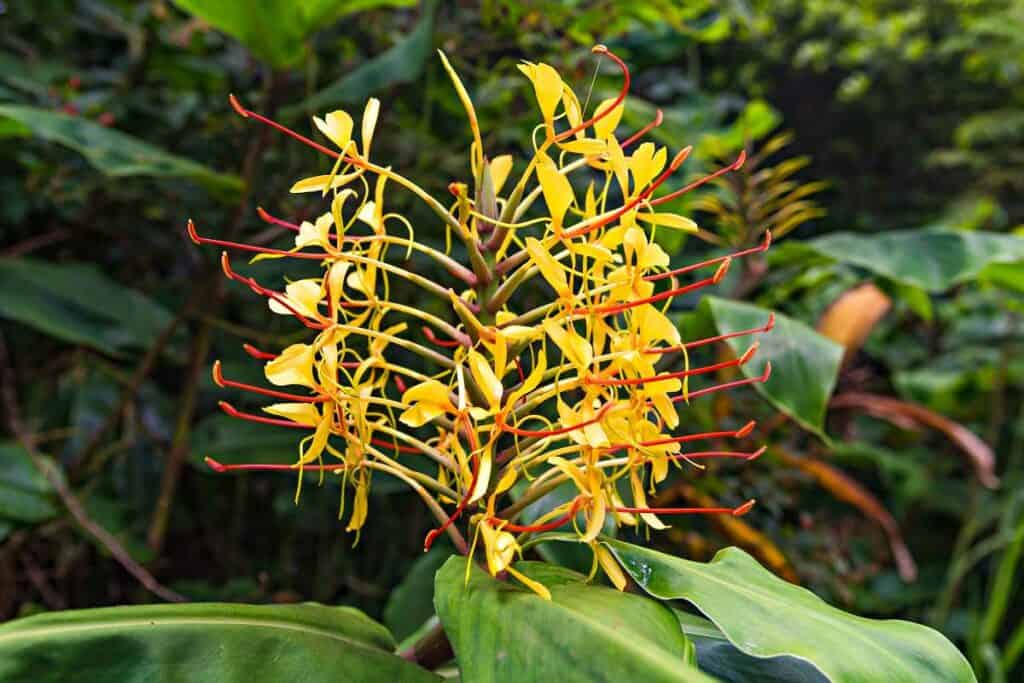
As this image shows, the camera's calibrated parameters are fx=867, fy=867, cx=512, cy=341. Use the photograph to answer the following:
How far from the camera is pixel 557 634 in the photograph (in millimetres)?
504

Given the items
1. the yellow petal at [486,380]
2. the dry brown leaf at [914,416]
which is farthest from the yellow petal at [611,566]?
the dry brown leaf at [914,416]

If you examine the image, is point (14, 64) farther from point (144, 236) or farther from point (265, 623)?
point (265, 623)

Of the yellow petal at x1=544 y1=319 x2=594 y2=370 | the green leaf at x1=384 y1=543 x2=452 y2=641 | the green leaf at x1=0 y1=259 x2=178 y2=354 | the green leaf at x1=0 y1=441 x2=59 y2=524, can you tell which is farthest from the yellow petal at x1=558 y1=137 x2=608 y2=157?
the green leaf at x1=0 y1=259 x2=178 y2=354

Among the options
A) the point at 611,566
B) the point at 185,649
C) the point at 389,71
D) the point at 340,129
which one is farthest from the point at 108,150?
the point at 611,566

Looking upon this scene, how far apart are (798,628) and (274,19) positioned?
963 millimetres

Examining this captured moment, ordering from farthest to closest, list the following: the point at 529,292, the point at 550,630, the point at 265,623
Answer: the point at 529,292 → the point at 265,623 → the point at 550,630

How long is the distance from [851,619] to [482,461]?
280 mm

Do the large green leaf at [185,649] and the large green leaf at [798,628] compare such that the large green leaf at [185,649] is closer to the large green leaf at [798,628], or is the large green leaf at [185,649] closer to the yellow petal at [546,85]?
the large green leaf at [798,628]

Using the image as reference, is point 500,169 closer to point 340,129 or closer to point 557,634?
point 340,129

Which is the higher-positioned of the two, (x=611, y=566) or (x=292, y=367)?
(x=292, y=367)

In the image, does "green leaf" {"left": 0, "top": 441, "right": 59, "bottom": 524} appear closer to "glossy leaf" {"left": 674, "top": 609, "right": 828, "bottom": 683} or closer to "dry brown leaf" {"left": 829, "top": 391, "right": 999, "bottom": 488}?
"glossy leaf" {"left": 674, "top": 609, "right": 828, "bottom": 683}

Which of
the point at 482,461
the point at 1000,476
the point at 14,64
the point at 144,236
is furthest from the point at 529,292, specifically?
the point at 1000,476

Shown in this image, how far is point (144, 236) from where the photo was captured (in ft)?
5.62

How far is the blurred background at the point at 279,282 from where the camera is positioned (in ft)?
3.98
